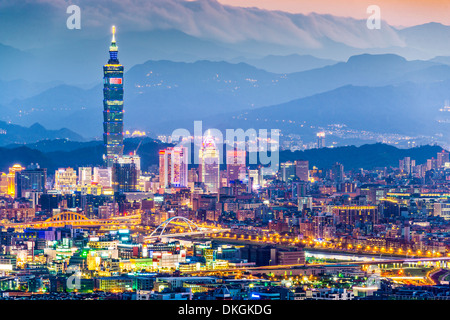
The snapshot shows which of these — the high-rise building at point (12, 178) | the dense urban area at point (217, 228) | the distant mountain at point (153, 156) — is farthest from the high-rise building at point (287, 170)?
the high-rise building at point (12, 178)

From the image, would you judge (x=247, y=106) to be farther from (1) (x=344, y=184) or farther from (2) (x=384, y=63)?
(2) (x=384, y=63)

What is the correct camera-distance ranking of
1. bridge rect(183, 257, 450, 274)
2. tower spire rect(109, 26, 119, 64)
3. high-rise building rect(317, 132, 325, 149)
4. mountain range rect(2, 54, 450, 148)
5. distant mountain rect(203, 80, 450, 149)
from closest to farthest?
bridge rect(183, 257, 450, 274)
mountain range rect(2, 54, 450, 148)
distant mountain rect(203, 80, 450, 149)
tower spire rect(109, 26, 119, 64)
high-rise building rect(317, 132, 325, 149)

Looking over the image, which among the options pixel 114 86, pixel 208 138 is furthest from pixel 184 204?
pixel 114 86

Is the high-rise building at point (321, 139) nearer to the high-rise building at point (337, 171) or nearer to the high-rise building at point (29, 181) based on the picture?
the high-rise building at point (337, 171)

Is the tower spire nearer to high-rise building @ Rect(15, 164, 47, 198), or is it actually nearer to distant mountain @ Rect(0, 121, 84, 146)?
distant mountain @ Rect(0, 121, 84, 146)

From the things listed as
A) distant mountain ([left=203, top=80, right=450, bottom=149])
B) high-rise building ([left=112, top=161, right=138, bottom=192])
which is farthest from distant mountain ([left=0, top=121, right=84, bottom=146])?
distant mountain ([left=203, top=80, right=450, bottom=149])

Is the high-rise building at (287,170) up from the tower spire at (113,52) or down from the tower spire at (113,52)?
down
